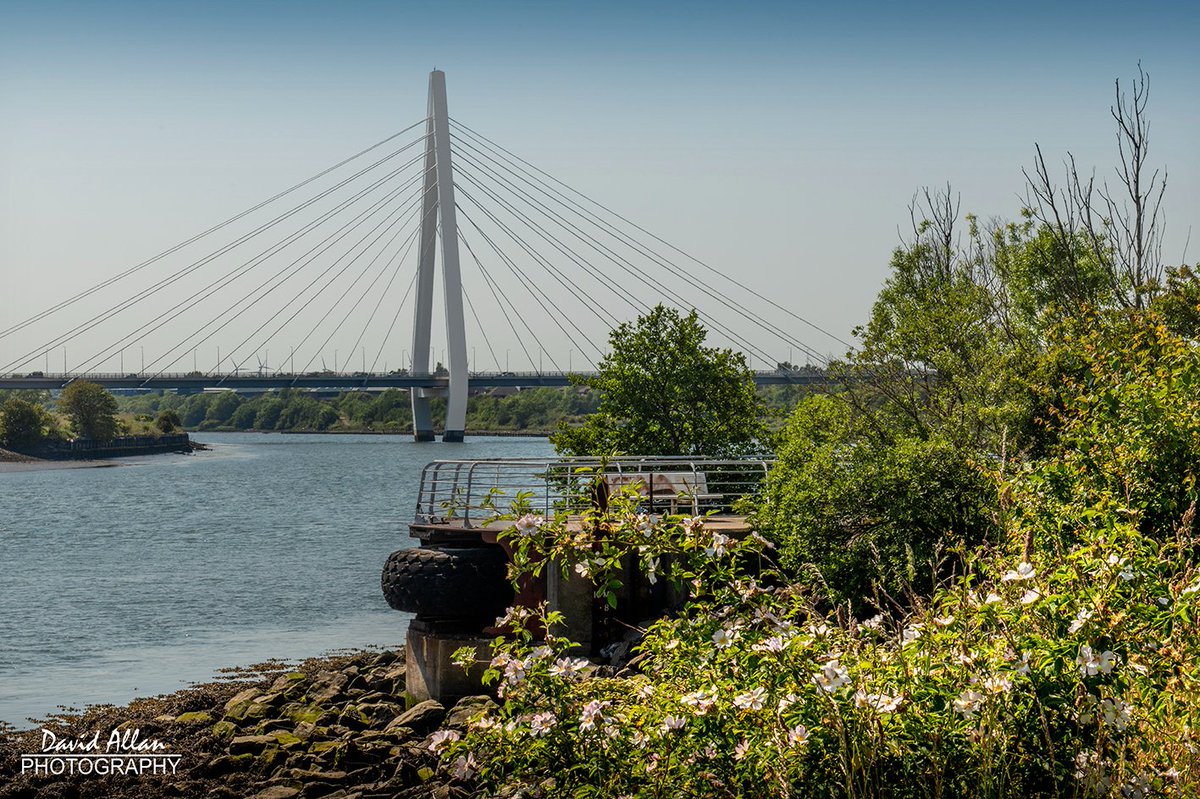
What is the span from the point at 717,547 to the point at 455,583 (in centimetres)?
793

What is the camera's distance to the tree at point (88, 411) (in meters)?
91.9

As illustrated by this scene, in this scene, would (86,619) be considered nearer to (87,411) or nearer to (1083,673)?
(1083,673)

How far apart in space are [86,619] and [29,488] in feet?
144

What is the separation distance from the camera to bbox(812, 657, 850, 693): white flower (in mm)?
5203

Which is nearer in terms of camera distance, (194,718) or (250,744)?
(250,744)

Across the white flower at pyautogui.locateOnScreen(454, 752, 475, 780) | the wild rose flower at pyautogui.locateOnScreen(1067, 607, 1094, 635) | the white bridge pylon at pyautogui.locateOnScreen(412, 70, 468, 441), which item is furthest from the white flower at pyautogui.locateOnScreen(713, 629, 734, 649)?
the white bridge pylon at pyautogui.locateOnScreen(412, 70, 468, 441)

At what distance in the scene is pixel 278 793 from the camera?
11.5 m

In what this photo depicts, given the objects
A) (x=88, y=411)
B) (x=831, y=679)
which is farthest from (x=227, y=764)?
(x=88, y=411)

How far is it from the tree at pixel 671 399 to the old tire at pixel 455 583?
31.2ft

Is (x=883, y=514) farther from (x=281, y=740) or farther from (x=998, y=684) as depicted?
(x=998, y=684)

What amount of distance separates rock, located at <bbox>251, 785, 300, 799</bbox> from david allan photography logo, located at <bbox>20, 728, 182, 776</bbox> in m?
1.55

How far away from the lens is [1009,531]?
774 cm

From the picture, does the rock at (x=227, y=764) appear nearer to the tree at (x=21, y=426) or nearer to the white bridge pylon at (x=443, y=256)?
Answer: the white bridge pylon at (x=443, y=256)

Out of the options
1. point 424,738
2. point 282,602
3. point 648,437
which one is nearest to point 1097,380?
point 424,738
